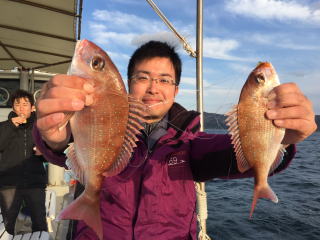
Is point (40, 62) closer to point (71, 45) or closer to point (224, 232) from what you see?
point (71, 45)

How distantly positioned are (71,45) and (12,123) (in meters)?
2.46

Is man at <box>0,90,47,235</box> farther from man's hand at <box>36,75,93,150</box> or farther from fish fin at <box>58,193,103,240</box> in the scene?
fish fin at <box>58,193,103,240</box>

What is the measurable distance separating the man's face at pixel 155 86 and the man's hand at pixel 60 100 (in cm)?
111

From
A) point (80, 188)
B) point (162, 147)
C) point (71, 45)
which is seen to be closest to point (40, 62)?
point (71, 45)

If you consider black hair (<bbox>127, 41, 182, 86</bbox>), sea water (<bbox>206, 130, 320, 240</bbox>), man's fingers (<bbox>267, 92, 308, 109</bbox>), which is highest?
black hair (<bbox>127, 41, 182, 86</bbox>)

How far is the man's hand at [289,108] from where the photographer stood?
1.99 m

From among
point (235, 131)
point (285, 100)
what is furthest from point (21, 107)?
point (285, 100)

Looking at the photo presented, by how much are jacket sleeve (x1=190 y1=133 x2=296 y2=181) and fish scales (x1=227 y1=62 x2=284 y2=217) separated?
623mm

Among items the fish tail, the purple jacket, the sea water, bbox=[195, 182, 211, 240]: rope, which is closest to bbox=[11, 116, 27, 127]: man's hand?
the purple jacket

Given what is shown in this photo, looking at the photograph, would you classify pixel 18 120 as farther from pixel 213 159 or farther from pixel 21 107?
pixel 213 159

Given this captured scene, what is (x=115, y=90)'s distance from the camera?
1.90 metres

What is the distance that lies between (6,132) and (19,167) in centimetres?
79

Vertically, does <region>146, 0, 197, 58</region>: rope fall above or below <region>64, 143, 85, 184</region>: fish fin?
above

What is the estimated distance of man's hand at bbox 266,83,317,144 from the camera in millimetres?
1990
